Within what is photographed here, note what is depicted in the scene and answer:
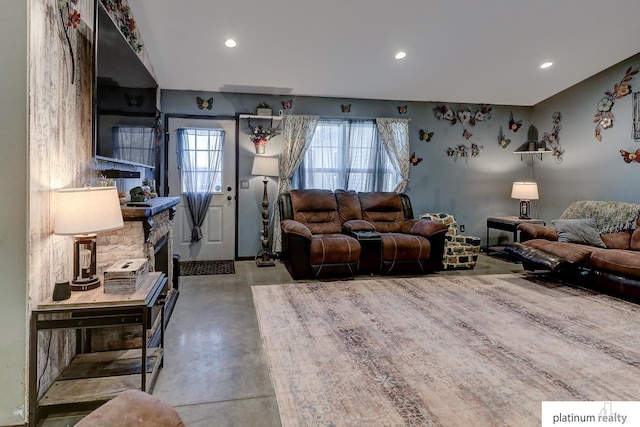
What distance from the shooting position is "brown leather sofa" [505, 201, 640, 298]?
11.7 feet

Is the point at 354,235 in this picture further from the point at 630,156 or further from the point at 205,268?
the point at 630,156

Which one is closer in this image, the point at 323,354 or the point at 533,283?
the point at 323,354

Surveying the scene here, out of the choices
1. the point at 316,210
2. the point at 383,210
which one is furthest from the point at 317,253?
the point at 383,210

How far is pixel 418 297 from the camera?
12.0ft

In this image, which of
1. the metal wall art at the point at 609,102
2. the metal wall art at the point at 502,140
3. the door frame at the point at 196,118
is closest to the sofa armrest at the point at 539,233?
the metal wall art at the point at 609,102

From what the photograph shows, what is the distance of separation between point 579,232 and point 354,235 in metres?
2.61

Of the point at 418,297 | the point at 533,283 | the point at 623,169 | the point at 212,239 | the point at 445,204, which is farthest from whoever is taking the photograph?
the point at 445,204

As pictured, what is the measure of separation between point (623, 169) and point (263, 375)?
5139mm

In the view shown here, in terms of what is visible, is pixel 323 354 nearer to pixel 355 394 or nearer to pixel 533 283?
pixel 355 394

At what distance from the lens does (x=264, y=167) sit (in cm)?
490

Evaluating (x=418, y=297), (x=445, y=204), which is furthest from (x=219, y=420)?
(x=445, y=204)

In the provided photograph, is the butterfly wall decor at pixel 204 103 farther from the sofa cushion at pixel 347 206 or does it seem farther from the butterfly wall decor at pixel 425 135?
the butterfly wall decor at pixel 425 135

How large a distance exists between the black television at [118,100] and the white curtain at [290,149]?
81.9 inches

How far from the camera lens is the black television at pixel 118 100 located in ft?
7.65
